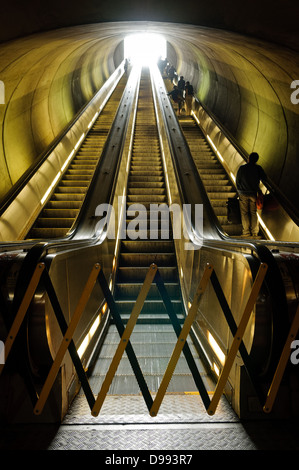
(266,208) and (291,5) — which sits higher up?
(291,5)

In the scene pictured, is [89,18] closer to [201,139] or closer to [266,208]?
[266,208]

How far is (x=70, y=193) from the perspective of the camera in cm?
809

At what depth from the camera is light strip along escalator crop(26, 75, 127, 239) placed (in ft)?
21.7

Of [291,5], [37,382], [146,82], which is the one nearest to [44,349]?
[37,382]

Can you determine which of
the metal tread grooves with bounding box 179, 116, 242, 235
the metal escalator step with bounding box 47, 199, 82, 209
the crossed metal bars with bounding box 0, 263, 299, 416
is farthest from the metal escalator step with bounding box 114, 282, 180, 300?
the crossed metal bars with bounding box 0, 263, 299, 416

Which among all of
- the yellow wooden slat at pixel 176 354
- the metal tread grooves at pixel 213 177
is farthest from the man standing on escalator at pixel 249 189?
the yellow wooden slat at pixel 176 354

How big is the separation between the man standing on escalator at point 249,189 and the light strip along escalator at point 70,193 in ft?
9.87

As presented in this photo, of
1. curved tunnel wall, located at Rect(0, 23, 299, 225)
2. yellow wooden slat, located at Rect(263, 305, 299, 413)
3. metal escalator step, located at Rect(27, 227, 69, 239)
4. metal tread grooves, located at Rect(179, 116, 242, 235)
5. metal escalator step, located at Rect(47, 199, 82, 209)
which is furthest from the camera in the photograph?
metal escalator step, located at Rect(47, 199, 82, 209)

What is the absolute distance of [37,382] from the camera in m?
2.48

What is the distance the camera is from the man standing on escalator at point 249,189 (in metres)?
5.86

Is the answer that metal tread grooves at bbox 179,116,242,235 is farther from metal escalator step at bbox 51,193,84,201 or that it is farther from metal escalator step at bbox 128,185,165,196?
metal escalator step at bbox 51,193,84,201

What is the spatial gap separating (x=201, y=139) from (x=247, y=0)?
7049mm

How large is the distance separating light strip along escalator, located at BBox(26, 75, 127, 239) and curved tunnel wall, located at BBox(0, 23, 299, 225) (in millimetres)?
951

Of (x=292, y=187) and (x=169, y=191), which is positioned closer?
(x=292, y=187)
